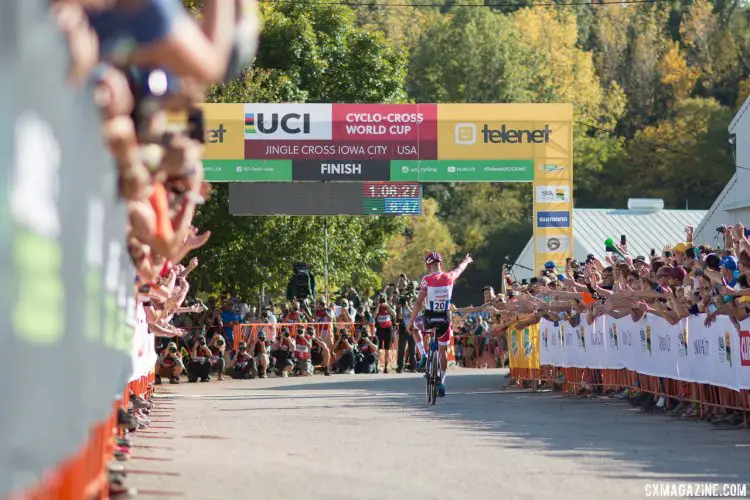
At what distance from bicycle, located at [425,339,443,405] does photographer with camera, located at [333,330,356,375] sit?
15180 mm

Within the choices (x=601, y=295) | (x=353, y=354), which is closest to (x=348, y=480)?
(x=601, y=295)

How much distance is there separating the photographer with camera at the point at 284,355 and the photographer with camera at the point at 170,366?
13.1 ft

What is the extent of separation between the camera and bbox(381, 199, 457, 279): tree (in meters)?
83.7

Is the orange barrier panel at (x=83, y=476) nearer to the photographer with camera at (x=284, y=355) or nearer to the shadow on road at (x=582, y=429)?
the shadow on road at (x=582, y=429)

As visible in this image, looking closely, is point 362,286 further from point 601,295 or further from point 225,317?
point 601,295

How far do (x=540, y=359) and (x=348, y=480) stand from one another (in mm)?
15185

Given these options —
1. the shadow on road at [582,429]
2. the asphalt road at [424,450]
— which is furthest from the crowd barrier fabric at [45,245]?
the shadow on road at [582,429]

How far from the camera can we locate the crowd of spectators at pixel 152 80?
16.3 feet

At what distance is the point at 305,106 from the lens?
3378 cm

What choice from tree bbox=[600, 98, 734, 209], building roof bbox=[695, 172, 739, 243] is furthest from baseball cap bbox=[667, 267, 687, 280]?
tree bbox=[600, 98, 734, 209]

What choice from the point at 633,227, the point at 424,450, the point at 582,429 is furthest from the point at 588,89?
the point at 424,450

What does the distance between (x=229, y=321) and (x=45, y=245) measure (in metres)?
30.3

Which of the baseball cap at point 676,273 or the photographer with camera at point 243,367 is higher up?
the baseball cap at point 676,273

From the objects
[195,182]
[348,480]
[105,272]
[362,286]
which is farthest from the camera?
[362,286]
